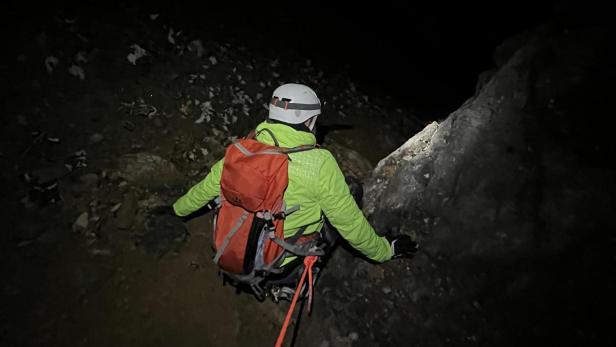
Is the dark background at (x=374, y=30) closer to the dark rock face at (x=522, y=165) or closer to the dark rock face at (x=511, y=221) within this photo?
the dark rock face at (x=522, y=165)

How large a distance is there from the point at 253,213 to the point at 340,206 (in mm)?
805

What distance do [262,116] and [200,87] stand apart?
1.36 metres

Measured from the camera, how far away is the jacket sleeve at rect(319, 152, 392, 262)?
10.4ft

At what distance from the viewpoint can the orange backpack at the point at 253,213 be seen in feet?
9.77

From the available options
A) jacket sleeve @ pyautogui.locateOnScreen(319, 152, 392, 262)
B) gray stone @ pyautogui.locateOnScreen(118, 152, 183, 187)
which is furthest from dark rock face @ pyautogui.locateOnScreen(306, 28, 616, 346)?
gray stone @ pyautogui.locateOnScreen(118, 152, 183, 187)

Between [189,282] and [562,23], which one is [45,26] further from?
[562,23]

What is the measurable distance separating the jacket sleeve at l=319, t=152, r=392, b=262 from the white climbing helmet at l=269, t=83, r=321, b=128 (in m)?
0.47

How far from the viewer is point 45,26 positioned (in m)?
6.46

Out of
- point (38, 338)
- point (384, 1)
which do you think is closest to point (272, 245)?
point (38, 338)

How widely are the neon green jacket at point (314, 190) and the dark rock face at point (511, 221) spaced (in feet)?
3.84

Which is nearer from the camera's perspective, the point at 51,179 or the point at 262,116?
the point at 51,179

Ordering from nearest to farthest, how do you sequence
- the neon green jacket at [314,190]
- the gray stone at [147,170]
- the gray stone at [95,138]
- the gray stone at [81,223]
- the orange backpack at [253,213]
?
the orange backpack at [253,213], the neon green jacket at [314,190], the gray stone at [81,223], the gray stone at [147,170], the gray stone at [95,138]

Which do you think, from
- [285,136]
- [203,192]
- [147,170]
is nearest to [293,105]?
[285,136]

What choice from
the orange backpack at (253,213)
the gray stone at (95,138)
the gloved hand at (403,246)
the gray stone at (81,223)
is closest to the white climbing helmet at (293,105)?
the orange backpack at (253,213)
